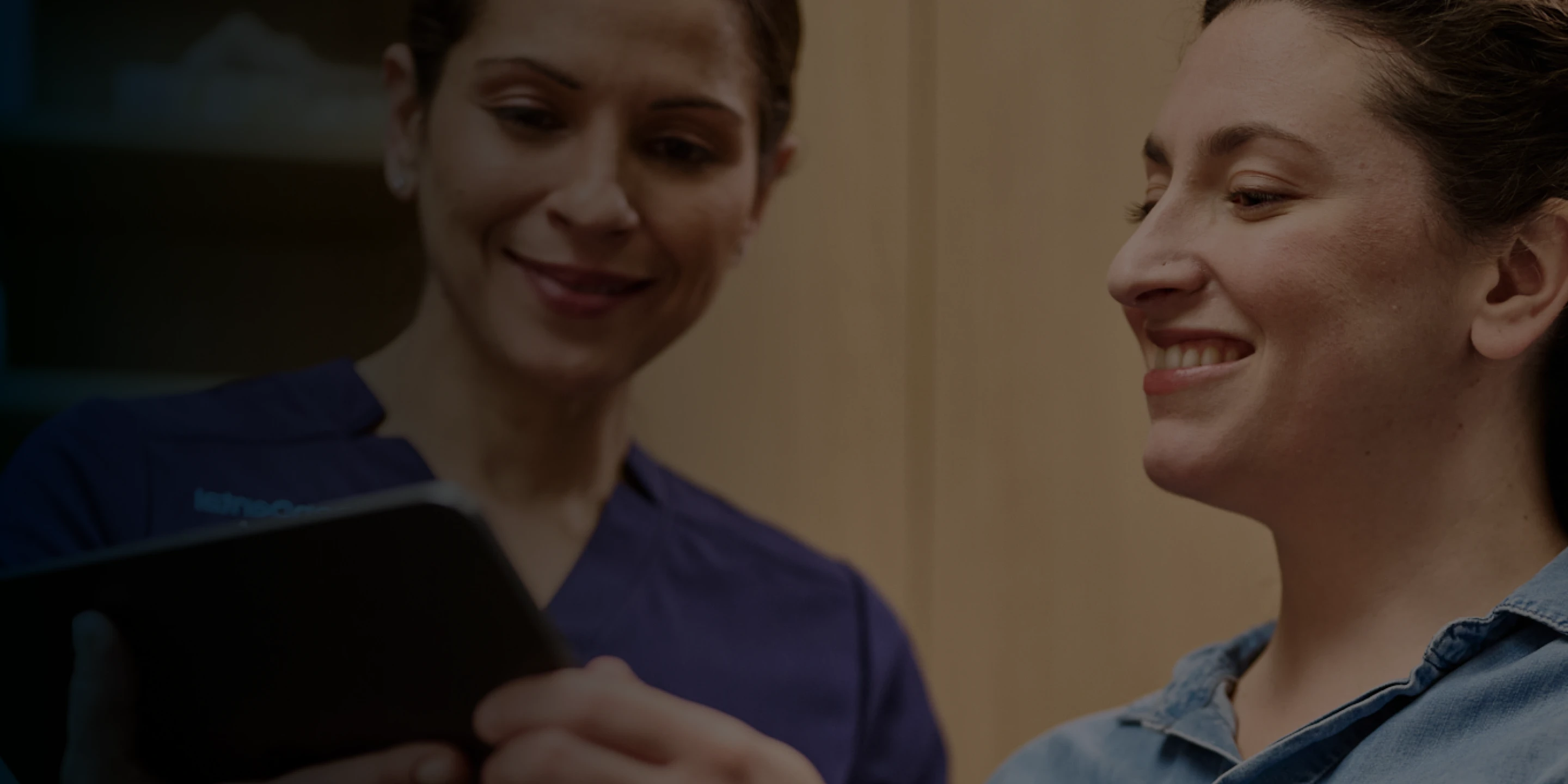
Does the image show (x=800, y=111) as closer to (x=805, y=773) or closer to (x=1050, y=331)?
(x=1050, y=331)

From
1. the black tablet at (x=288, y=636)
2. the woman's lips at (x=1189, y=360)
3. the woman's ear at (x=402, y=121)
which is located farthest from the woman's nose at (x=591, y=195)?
the woman's lips at (x=1189, y=360)

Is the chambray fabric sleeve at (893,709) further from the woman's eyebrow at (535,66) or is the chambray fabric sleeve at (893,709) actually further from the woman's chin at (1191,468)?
the woman's eyebrow at (535,66)

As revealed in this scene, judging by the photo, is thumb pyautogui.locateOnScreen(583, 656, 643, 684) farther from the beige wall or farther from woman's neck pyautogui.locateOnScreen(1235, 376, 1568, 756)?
woman's neck pyautogui.locateOnScreen(1235, 376, 1568, 756)

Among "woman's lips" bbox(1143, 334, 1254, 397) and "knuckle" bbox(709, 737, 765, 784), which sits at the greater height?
"woman's lips" bbox(1143, 334, 1254, 397)

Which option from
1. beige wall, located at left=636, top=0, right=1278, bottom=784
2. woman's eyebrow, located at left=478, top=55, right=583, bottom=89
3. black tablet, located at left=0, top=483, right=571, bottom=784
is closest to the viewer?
black tablet, located at left=0, top=483, right=571, bottom=784

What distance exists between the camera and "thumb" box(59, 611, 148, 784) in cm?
102

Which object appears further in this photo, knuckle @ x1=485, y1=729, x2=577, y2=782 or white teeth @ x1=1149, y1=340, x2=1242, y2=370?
white teeth @ x1=1149, y1=340, x2=1242, y2=370

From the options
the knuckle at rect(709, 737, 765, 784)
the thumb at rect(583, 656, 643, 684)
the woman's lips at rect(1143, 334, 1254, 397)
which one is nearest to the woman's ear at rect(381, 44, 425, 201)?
the thumb at rect(583, 656, 643, 684)

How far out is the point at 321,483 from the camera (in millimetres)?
1068

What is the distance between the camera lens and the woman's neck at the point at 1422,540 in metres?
1.10

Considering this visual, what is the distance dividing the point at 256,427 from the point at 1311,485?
806 mm

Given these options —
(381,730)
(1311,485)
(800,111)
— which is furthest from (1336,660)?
(381,730)

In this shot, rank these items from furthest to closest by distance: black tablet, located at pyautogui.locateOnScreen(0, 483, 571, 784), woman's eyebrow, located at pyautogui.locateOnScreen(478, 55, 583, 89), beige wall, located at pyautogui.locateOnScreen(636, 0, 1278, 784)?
beige wall, located at pyautogui.locateOnScreen(636, 0, 1278, 784)
woman's eyebrow, located at pyautogui.locateOnScreen(478, 55, 583, 89)
black tablet, located at pyautogui.locateOnScreen(0, 483, 571, 784)

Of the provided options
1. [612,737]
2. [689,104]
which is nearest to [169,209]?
[689,104]
